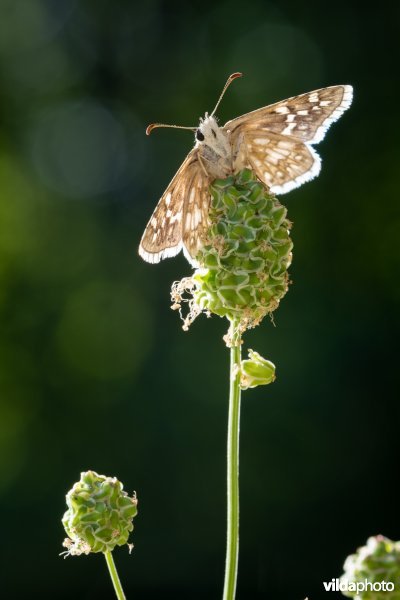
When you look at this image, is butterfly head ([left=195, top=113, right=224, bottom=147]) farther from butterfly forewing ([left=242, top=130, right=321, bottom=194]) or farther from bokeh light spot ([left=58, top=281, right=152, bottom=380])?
bokeh light spot ([left=58, top=281, right=152, bottom=380])

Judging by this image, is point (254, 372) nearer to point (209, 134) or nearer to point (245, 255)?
point (245, 255)

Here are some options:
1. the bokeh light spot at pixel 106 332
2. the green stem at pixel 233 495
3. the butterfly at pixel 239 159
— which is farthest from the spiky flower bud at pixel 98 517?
the bokeh light spot at pixel 106 332

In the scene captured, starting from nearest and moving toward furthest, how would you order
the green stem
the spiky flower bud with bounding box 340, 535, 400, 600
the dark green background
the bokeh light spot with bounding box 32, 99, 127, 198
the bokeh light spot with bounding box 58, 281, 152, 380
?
the spiky flower bud with bounding box 340, 535, 400, 600 → the green stem → the dark green background → the bokeh light spot with bounding box 58, 281, 152, 380 → the bokeh light spot with bounding box 32, 99, 127, 198

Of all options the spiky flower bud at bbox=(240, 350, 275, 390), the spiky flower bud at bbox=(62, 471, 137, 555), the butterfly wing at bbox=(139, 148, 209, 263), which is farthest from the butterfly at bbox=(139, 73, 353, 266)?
the spiky flower bud at bbox=(62, 471, 137, 555)

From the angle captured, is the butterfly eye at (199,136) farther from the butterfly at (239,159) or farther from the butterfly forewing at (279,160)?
the butterfly forewing at (279,160)

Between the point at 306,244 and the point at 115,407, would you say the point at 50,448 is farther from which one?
the point at 306,244

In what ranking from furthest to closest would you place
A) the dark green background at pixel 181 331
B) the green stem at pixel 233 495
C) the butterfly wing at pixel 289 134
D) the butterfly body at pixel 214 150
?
the dark green background at pixel 181 331, the butterfly wing at pixel 289 134, the butterfly body at pixel 214 150, the green stem at pixel 233 495
